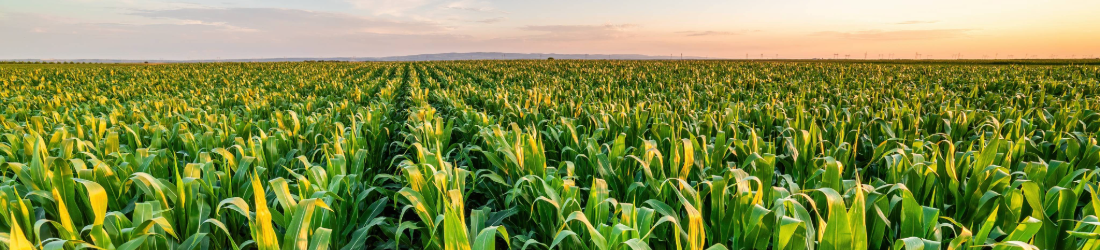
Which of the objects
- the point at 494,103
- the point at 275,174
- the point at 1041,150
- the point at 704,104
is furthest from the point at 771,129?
the point at 275,174

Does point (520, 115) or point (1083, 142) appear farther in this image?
point (520, 115)

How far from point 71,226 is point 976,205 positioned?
4.30m

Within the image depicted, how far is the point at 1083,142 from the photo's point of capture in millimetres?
3840

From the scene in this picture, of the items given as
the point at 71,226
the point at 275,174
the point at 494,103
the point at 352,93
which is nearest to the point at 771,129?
the point at 494,103

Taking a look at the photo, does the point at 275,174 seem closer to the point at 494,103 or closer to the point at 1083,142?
the point at 494,103

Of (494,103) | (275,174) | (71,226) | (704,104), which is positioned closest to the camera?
(71,226)

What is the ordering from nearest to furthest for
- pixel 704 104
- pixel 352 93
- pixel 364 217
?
pixel 364 217, pixel 704 104, pixel 352 93

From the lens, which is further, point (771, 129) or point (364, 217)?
point (771, 129)

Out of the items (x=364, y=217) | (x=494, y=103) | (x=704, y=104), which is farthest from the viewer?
(x=704, y=104)

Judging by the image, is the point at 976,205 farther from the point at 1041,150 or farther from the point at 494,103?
the point at 494,103

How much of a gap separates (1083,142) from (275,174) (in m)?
6.58

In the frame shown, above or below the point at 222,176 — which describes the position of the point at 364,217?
below

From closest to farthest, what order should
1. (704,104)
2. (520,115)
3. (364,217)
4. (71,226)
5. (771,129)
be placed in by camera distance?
(71,226)
(364,217)
(771,129)
(520,115)
(704,104)

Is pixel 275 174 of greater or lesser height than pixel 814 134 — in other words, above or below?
below
